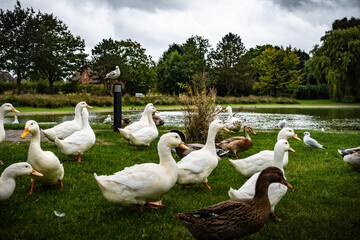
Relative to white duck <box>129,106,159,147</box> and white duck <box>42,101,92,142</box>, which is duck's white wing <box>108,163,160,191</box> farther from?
white duck <box>42,101,92,142</box>

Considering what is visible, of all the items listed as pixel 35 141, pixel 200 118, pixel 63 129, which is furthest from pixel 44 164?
pixel 200 118

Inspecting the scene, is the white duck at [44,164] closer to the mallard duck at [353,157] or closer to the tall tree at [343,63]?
the mallard duck at [353,157]

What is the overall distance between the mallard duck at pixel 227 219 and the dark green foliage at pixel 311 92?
51.0m

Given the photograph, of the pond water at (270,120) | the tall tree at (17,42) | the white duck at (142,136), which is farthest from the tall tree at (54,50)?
the white duck at (142,136)

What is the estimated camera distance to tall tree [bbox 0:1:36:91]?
3681cm

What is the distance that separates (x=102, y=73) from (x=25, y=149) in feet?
146

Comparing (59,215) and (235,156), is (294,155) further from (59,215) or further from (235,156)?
(59,215)

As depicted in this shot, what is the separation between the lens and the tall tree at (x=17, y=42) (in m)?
36.8

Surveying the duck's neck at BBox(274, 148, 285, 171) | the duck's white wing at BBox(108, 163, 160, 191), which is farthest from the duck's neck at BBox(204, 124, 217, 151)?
the duck's white wing at BBox(108, 163, 160, 191)

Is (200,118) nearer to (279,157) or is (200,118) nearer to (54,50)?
(279,157)

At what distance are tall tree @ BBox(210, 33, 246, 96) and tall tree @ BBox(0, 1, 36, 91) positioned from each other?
107ft

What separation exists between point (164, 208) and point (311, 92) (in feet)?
171

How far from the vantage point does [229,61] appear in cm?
5534

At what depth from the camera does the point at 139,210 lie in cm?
371
